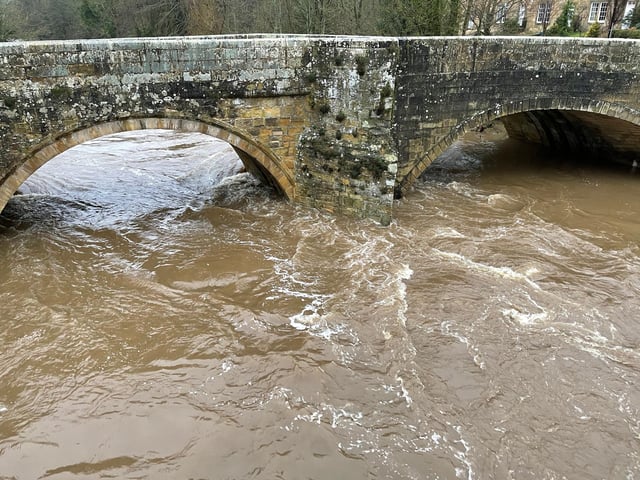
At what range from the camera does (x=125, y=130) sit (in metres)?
8.68

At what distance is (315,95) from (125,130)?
11.5ft

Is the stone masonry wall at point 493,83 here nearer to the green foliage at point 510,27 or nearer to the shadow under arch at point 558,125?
the shadow under arch at point 558,125

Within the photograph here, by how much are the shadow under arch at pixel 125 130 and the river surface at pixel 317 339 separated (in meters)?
1.15

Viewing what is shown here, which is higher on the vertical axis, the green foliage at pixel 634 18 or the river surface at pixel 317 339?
the green foliage at pixel 634 18

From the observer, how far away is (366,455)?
16.8 ft

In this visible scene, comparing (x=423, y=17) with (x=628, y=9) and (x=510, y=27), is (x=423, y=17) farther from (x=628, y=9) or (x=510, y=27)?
(x=628, y=9)

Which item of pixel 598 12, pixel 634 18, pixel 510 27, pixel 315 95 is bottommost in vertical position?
pixel 315 95

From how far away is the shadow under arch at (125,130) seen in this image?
329 inches

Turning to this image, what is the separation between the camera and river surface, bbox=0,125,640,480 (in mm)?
5168

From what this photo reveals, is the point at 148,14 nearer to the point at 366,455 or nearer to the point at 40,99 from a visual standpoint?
the point at 40,99

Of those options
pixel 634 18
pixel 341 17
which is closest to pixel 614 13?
pixel 634 18

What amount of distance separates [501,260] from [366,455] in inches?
191

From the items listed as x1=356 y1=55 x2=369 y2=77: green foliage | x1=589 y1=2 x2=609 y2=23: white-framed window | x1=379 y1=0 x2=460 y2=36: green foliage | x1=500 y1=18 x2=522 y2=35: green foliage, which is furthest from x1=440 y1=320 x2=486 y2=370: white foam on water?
x1=589 y1=2 x2=609 y2=23: white-framed window

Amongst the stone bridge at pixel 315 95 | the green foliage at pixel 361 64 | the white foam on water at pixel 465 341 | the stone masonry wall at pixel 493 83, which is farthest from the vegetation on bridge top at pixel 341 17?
the white foam on water at pixel 465 341
